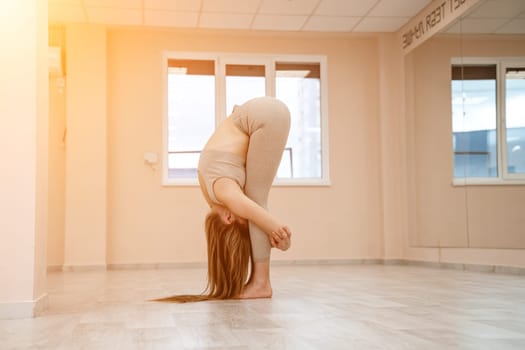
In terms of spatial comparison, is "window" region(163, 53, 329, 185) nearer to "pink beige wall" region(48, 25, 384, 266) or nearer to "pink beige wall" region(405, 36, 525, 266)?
"pink beige wall" region(48, 25, 384, 266)

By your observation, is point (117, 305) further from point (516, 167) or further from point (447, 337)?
point (516, 167)

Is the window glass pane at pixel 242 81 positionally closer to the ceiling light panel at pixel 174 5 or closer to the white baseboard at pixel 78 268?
the ceiling light panel at pixel 174 5

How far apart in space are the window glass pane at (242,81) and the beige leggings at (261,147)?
4507mm

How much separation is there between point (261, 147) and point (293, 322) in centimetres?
112

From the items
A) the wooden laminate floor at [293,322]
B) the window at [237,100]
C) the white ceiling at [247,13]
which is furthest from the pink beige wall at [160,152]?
the wooden laminate floor at [293,322]

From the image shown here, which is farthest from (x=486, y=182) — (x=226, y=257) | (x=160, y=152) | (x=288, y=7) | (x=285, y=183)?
(x=160, y=152)

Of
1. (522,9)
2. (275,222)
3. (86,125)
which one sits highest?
(522,9)

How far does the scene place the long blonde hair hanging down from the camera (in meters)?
3.22

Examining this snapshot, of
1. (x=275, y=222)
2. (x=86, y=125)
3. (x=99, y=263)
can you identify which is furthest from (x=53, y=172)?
(x=275, y=222)

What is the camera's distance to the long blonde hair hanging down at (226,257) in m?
3.22

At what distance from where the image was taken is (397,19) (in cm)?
709

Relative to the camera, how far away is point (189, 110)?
7.64 metres

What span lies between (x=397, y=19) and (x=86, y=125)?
3655mm

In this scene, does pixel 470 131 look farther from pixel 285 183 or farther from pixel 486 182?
pixel 285 183
